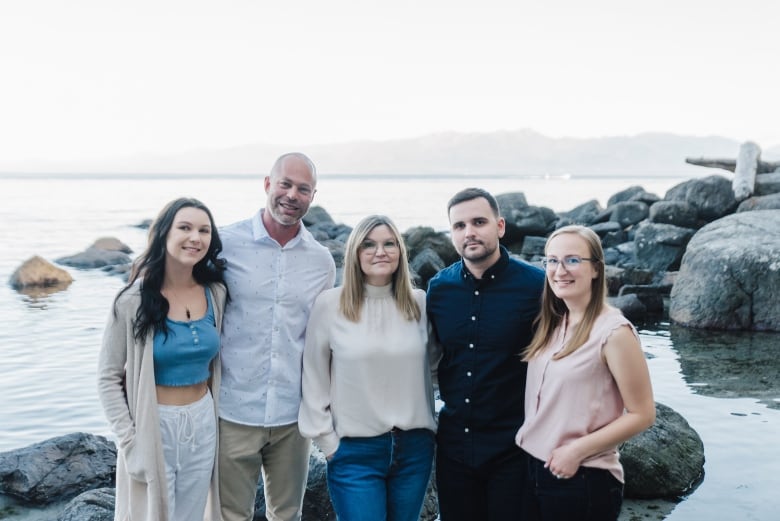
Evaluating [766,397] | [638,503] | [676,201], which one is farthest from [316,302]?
[676,201]

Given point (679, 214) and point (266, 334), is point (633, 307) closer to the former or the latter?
point (679, 214)

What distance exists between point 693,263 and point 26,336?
12.9 metres

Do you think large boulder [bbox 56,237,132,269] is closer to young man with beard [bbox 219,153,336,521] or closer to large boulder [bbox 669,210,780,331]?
large boulder [bbox 669,210,780,331]

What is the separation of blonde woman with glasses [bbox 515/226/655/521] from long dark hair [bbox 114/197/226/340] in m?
2.02

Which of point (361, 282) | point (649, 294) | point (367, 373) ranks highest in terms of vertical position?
point (361, 282)

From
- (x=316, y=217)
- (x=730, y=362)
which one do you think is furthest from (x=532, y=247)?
(x=316, y=217)

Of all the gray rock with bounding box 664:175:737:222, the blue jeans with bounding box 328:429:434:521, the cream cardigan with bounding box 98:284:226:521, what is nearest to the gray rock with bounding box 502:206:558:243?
the gray rock with bounding box 664:175:737:222

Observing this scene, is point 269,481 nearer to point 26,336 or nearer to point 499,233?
point 499,233

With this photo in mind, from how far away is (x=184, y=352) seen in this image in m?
4.27

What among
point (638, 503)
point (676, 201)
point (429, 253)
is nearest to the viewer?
point (638, 503)

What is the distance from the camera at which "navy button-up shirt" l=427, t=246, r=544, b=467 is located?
4.12 m

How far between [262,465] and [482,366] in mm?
1758

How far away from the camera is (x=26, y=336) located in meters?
14.7

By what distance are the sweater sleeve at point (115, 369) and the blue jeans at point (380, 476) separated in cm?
120
